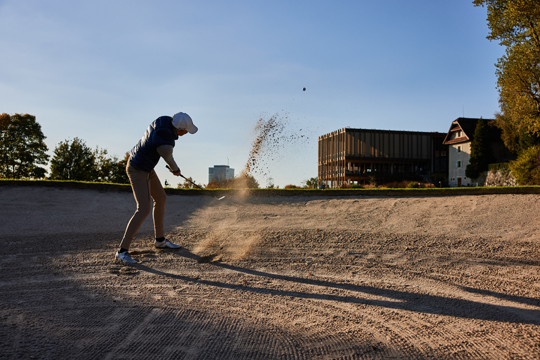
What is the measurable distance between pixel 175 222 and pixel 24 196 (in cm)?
604

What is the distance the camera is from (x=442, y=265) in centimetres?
565

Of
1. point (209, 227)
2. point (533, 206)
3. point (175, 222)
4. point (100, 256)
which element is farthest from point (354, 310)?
point (533, 206)

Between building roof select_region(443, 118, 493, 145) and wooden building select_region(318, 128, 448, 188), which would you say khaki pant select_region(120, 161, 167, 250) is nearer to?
wooden building select_region(318, 128, 448, 188)

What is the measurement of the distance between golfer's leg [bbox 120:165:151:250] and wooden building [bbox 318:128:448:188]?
158 ft

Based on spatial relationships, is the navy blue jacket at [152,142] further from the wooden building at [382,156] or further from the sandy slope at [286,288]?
the wooden building at [382,156]

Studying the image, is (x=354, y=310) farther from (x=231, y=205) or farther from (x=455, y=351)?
(x=231, y=205)

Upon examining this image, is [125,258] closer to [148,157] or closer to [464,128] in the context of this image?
[148,157]

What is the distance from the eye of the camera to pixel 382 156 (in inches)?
2163

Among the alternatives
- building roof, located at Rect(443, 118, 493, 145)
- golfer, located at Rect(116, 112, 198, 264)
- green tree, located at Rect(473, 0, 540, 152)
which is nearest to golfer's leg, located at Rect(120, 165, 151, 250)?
golfer, located at Rect(116, 112, 198, 264)

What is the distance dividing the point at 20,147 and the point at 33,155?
146 centimetres

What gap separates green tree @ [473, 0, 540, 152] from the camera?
51.5 feet

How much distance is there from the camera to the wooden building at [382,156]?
5388 centimetres

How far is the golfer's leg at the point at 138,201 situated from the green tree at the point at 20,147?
40474 mm

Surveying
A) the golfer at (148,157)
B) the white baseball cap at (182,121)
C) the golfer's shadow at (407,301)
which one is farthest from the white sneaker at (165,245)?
the white baseball cap at (182,121)
